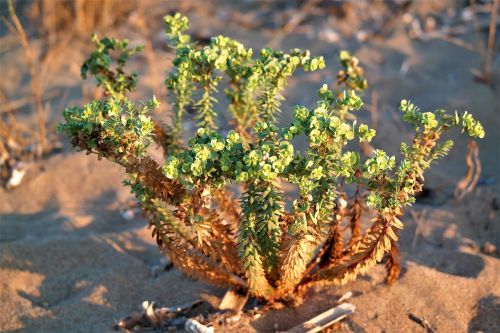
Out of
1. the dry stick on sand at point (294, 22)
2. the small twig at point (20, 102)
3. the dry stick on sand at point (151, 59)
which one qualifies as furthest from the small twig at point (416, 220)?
the small twig at point (20, 102)

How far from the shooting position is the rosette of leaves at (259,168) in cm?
214

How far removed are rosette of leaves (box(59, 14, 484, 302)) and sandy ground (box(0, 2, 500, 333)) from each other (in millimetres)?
222

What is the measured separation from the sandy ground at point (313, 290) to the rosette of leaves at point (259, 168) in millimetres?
222

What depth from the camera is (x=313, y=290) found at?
9.80 ft

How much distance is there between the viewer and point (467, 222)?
3555mm

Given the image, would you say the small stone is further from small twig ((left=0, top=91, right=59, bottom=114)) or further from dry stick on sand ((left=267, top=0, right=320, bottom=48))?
small twig ((left=0, top=91, right=59, bottom=114))

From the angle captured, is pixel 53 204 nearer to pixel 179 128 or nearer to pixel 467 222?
pixel 179 128

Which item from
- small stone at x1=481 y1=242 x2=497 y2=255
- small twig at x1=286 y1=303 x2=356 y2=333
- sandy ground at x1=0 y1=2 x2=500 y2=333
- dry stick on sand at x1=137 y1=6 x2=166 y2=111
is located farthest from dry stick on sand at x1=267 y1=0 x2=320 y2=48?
small twig at x1=286 y1=303 x2=356 y2=333

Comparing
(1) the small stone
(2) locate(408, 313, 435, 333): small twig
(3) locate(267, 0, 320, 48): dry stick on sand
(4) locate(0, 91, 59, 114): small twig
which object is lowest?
(2) locate(408, 313, 435, 333): small twig

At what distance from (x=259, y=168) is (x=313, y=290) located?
1168 mm

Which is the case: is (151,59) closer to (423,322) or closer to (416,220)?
(416,220)

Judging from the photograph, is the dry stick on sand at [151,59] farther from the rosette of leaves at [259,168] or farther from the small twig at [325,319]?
the small twig at [325,319]

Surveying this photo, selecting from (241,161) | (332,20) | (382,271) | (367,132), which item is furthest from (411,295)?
(332,20)

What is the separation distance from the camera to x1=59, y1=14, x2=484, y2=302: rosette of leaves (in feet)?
7.03
